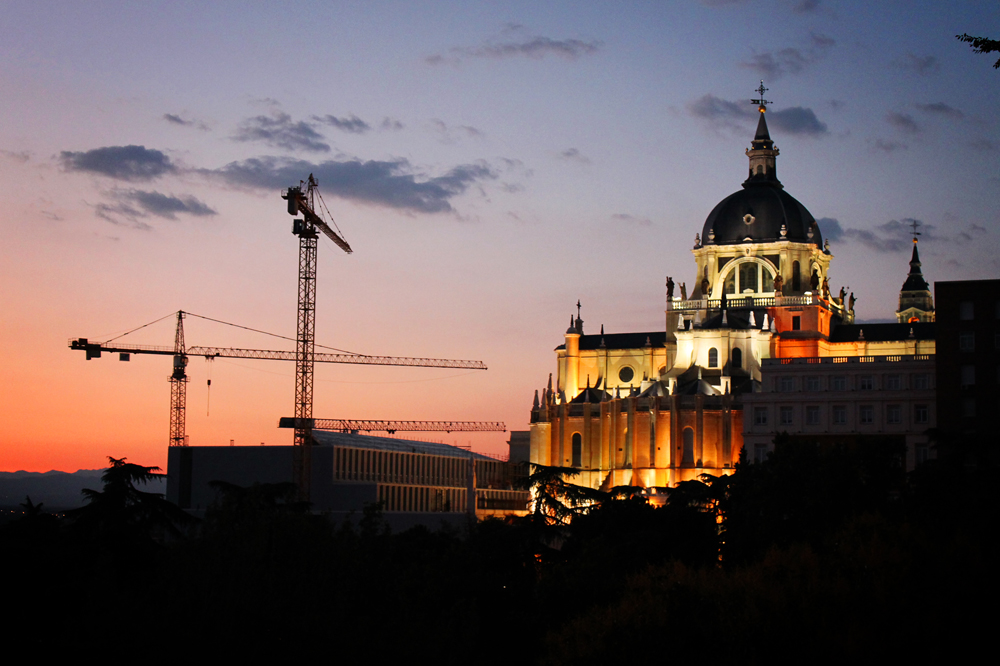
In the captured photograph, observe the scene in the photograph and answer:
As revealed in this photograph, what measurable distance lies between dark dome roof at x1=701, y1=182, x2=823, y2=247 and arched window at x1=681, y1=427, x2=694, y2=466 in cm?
2662

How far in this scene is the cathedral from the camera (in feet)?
472

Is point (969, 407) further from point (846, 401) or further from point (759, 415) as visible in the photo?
point (759, 415)

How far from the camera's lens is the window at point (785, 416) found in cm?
12544

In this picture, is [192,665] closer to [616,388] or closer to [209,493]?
[209,493]

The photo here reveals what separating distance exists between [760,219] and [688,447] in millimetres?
30367

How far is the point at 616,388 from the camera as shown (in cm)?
15875

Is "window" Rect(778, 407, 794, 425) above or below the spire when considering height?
below

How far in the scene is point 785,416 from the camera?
12581cm

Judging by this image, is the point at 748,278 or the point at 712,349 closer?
the point at 712,349

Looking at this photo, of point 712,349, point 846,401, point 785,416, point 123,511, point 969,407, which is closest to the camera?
point 123,511

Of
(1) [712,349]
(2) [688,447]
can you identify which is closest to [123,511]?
(2) [688,447]

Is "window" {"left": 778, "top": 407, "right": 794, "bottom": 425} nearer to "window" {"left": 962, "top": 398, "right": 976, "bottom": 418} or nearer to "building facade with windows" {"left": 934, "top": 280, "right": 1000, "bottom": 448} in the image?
"building facade with windows" {"left": 934, "top": 280, "right": 1000, "bottom": 448}

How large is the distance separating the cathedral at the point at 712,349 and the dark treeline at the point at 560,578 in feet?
160

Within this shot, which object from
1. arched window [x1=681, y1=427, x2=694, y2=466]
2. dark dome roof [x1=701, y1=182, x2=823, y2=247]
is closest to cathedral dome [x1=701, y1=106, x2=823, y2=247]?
dark dome roof [x1=701, y1=182, x2=823, y2=247]
